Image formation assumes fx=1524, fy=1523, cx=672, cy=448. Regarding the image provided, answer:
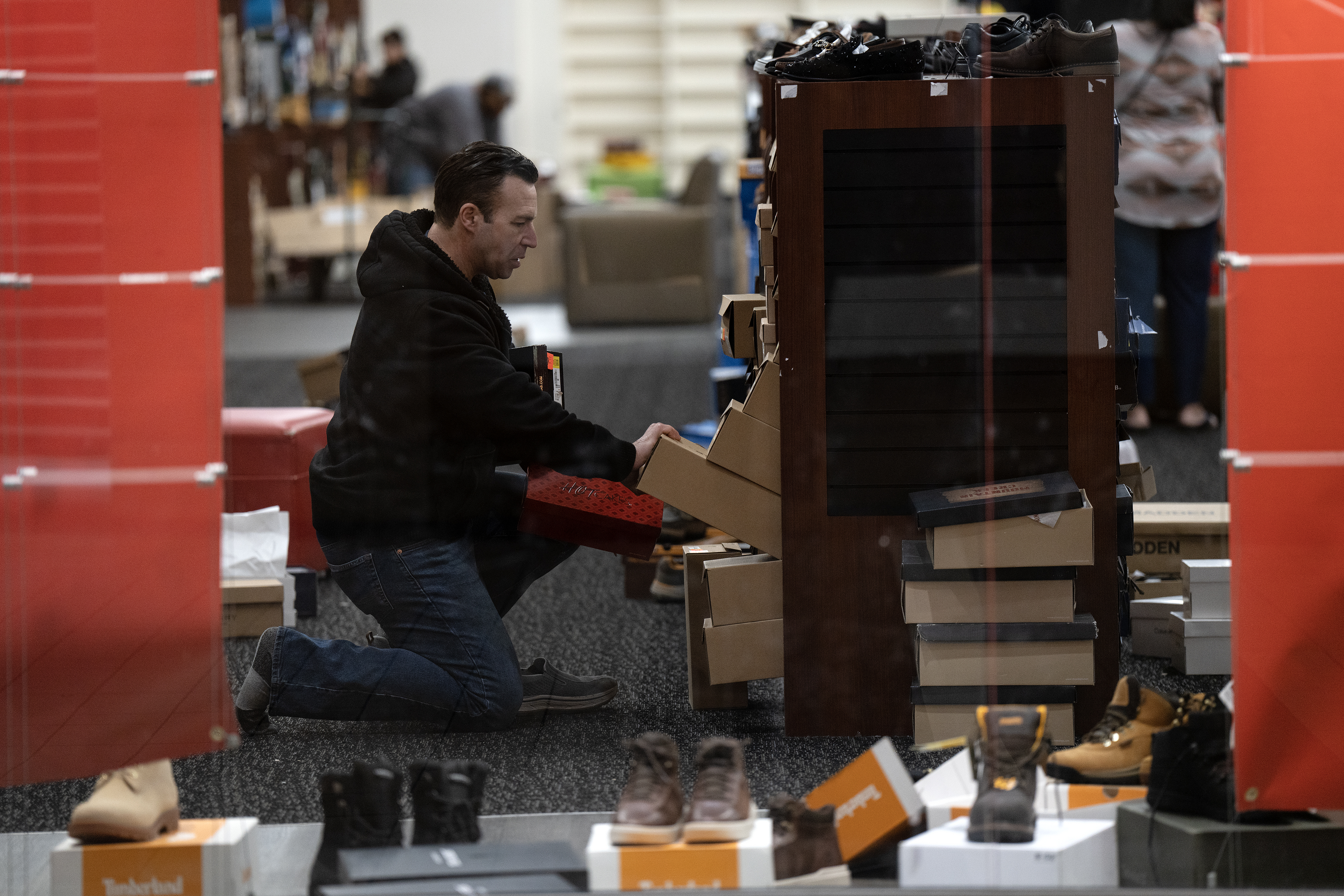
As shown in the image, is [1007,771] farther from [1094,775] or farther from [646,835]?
[646,835]

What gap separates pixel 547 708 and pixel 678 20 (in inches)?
297

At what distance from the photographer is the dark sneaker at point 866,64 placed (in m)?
2.49

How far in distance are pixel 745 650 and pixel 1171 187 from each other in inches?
111

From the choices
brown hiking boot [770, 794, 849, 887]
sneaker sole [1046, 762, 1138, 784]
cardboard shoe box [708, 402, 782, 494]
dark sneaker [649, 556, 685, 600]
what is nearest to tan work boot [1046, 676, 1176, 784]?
sneaker sole [1046, 762, 1138, 784]

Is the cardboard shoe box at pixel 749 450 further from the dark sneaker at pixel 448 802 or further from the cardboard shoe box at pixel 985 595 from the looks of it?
the dark sneaker at pixel 448 802

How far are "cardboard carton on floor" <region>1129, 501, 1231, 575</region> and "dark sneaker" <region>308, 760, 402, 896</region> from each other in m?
1.65

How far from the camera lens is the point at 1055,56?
2477 mm

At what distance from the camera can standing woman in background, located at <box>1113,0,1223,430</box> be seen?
14.7 feet

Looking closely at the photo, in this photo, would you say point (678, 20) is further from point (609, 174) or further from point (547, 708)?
point (547, 708)

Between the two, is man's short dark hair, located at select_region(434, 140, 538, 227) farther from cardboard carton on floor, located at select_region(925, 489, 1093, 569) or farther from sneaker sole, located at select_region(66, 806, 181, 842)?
sneaker sole, located at select_region(66, 806, 181, 842)

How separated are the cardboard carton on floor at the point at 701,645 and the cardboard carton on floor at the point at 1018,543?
415 millimetres

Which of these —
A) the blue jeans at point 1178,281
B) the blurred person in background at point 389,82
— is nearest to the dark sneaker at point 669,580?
the blue jeans at point 1178,281

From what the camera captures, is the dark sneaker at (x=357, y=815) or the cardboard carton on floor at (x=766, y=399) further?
the cardboard carton on floor at (x=766, y=399)

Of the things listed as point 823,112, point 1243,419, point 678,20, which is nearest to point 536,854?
point 1243,419
